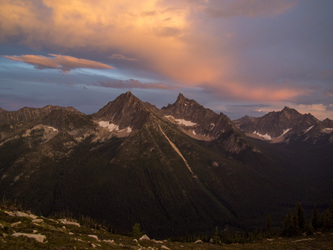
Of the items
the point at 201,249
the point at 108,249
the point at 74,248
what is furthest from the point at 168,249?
the point at 74,248

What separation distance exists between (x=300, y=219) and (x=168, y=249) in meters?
93.4

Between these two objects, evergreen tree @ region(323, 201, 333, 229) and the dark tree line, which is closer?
evergreen tree @ region(323, 201, 333, 229)

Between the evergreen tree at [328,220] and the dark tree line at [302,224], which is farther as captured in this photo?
the dark tree line at [302,224]

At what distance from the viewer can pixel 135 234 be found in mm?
129500

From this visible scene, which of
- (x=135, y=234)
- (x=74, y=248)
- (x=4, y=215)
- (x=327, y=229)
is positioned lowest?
(x=135, y=234)

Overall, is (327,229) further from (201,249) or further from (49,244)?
(49,244)

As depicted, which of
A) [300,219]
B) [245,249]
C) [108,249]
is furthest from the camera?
[300,219]

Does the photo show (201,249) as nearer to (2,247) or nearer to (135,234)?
(2,247)

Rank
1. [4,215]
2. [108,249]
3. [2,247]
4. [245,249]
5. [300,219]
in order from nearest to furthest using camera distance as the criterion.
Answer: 1. [2,247]
2. [108,249]
3. [4,215]
4. [245,249]
5. [300,219]

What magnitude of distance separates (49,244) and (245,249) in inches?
2441

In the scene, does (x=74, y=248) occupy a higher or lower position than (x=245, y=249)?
higher

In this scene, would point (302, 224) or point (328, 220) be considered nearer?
point (328, 220)

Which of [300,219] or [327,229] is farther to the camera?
[300,219]

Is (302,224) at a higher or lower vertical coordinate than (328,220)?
lower
